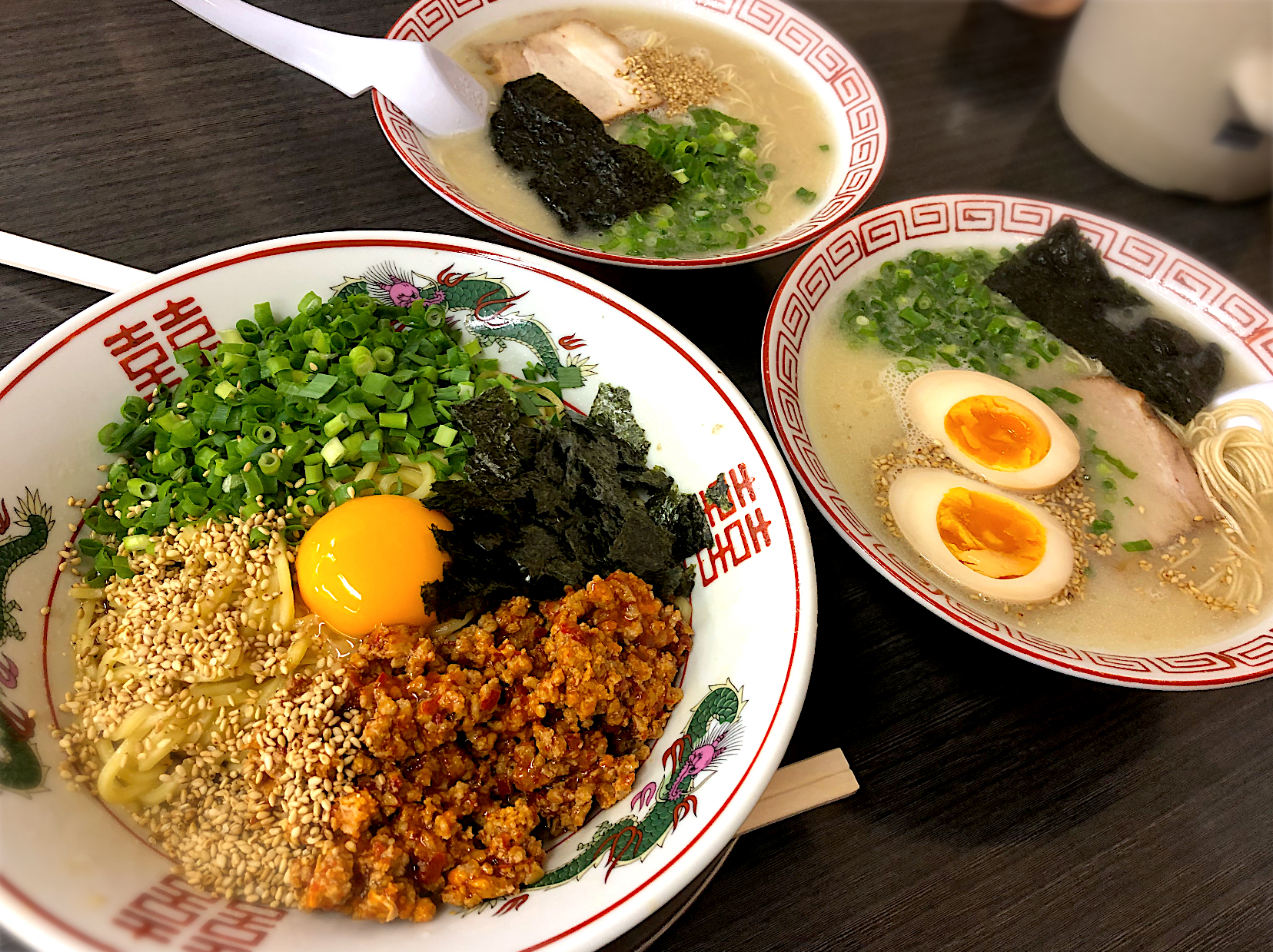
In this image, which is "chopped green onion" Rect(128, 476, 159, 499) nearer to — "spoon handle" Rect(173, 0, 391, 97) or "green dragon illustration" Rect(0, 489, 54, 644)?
"green dragon illustration" Rect(0, 489, 54, 644)

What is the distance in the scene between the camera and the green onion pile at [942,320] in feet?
6.37

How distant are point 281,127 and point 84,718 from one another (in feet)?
5.44

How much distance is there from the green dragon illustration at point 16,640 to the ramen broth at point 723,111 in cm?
123

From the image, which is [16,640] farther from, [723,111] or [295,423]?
[723,111]

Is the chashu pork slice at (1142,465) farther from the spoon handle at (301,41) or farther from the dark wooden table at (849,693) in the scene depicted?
the spoon handle at (301,41)

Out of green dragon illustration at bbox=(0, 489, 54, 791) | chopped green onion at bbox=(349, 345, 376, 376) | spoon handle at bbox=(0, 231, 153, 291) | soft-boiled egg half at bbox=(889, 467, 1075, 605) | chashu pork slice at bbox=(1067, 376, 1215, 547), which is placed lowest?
chashu pork slice at bbox=(1067, 376, 1215, 547)

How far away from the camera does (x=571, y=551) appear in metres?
1.33

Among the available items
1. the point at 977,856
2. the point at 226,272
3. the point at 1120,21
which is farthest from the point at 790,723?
the point at 1120,21

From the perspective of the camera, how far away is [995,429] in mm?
1779

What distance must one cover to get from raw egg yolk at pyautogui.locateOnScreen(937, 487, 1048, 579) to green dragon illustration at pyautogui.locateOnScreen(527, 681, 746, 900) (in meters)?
0.67

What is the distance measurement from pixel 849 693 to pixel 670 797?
519 millimetres

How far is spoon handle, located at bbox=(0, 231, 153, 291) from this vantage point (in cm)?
164

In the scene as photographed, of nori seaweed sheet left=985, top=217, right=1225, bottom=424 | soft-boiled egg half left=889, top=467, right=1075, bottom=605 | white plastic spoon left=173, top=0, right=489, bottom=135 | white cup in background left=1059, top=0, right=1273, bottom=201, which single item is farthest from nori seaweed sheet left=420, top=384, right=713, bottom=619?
white cup in background left=1059, top=0, right=1273, bottom=201

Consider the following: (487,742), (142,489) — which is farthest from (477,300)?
(487,742)
